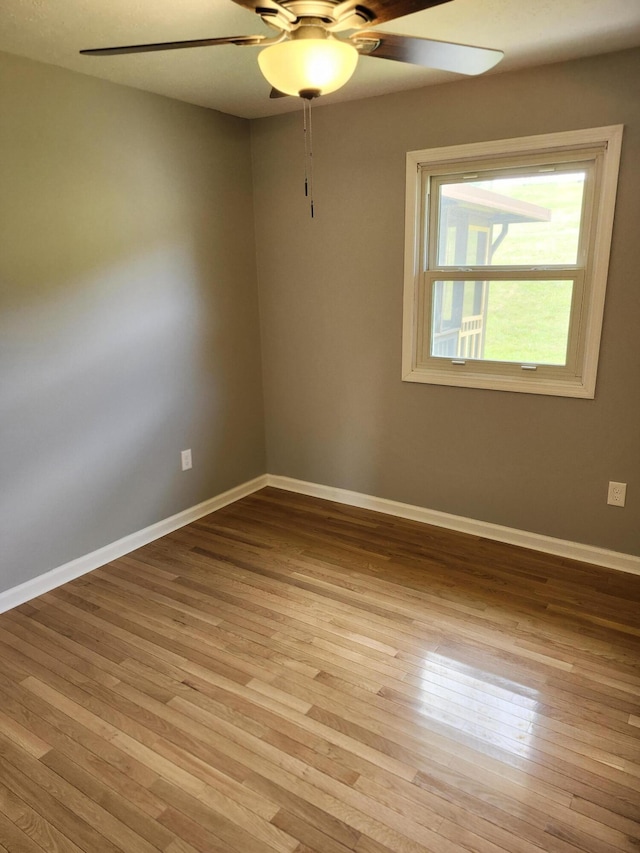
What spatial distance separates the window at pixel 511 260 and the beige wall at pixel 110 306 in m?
1.18

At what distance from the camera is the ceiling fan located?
1.34 metres

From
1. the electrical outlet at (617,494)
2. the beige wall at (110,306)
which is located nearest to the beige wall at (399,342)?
the electrical outlet at (617,494)

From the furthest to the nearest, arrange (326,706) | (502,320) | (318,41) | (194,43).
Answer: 1. (502,320)
2. (326,706)
3. (194,43)
4. (318,41)

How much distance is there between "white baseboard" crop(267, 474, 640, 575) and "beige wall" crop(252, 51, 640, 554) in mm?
44

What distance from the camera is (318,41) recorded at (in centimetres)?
136

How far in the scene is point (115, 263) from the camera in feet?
9.33

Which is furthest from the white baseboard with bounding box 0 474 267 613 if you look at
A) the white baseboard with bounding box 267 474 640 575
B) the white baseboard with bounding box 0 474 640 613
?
the white baseboard with bounding box 267 474 640 575

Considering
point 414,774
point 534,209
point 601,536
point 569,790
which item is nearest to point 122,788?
point 414,774

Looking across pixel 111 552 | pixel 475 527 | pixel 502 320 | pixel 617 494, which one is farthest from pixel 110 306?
pixel 617 494

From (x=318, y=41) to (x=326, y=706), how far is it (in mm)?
2029

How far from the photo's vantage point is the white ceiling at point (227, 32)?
6.37 ft

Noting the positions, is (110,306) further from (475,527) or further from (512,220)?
(475,527)

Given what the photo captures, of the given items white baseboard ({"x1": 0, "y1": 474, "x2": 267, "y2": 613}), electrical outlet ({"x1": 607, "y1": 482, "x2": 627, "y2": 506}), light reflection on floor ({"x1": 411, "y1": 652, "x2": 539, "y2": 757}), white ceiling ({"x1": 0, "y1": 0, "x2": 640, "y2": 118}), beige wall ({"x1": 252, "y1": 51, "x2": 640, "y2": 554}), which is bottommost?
light reflection on floor ({"x1": 411, "y1": 652, "x2": 539, "y2": 757})

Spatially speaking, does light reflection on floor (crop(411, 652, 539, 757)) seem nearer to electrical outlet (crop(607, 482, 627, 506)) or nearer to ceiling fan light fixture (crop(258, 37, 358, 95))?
electrical outlet (crop(607, 482, 627, 506))
